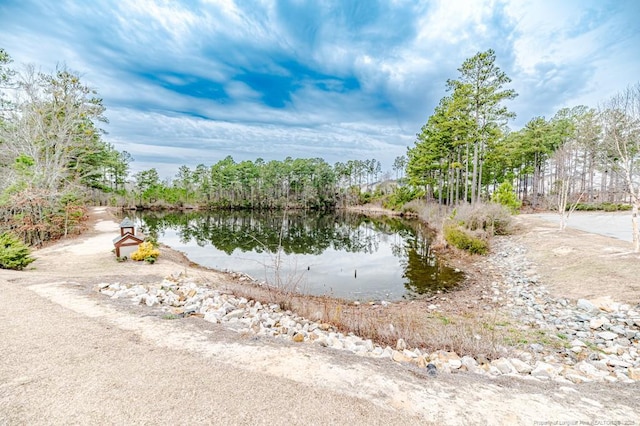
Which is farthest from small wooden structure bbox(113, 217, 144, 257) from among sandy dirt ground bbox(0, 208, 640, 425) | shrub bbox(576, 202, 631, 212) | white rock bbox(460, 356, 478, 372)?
shrub bbox(576, 202, 631, 212)

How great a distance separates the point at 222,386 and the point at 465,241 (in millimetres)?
13855

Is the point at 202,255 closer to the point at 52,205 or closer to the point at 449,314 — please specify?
the point at 52,205

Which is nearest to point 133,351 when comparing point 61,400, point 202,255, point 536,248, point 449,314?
point 61,400

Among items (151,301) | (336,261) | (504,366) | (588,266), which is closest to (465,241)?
(588,266)

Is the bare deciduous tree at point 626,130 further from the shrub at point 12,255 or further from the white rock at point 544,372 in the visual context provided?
the shrub at point 12,255

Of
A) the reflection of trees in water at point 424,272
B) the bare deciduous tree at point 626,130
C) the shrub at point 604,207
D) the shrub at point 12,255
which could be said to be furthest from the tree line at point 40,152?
the shrub at point 604,207

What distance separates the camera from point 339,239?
2058cm

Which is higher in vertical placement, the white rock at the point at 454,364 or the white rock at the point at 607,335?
the white rock at the point at 454,364

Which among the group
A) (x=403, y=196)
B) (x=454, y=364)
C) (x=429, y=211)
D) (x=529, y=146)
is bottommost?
(x=454, y=364)

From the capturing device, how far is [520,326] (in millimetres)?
5906

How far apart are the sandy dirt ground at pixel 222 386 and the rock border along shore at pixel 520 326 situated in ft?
1.21

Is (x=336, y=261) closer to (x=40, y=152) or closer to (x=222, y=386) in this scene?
(x=222, y=386)

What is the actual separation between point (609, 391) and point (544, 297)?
5.35m

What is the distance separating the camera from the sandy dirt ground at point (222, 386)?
91.9 inches
